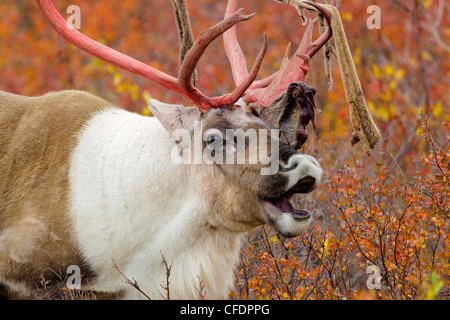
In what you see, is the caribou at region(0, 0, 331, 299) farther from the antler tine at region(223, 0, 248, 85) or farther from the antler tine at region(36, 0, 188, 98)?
the antler tine at region(223, 0, 248, 85)

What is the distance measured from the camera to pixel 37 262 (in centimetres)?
422

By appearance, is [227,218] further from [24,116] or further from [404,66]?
[404,66]

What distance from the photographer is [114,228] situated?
14.0ft

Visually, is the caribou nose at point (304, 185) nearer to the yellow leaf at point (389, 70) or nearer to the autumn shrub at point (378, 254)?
the autumn shrub at point (378, 254)

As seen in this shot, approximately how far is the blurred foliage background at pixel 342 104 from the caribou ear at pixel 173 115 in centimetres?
94

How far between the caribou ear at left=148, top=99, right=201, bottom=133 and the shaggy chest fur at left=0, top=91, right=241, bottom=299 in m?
0.11

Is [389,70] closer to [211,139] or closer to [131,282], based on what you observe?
[211,139]

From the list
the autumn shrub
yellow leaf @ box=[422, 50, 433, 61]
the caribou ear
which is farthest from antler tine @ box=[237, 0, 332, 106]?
yellow leaf @ box=[422, 50, 433, 61]

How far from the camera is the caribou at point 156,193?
4.09 metres

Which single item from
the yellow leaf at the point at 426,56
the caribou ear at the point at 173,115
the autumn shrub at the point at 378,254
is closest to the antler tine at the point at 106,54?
the caribou ear at the point at 173,115

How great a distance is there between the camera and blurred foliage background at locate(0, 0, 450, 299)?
4.48 meters
